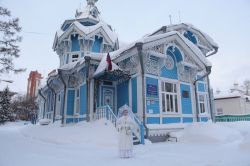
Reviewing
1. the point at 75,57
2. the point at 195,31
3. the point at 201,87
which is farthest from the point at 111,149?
the point at 195,31

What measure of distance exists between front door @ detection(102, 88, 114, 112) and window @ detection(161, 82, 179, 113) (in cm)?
315

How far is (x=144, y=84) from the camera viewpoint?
35.5 feet

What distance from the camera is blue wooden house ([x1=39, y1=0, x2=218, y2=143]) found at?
10.8 metres

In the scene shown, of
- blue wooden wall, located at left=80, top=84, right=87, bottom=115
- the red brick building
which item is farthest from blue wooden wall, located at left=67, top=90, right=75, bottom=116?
the red brick building

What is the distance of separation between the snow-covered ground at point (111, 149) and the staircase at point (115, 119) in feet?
1.67

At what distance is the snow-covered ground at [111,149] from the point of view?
17.5ft

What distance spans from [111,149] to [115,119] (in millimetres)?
2481

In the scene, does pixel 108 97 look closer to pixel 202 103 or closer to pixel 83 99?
pixel 83 99

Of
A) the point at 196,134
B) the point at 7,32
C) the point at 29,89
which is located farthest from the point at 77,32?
the point at 29,89

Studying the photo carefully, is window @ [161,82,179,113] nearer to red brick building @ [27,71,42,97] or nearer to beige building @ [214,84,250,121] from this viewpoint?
beige building @ [214,84,250,121]

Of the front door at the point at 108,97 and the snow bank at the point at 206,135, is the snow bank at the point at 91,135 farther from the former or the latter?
the snow bank at the point at 206,135

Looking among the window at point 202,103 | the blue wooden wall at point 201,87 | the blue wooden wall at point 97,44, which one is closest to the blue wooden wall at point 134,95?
the window at point 202,103

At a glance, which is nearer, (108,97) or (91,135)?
(91,135)

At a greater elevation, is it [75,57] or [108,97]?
[75,57]
